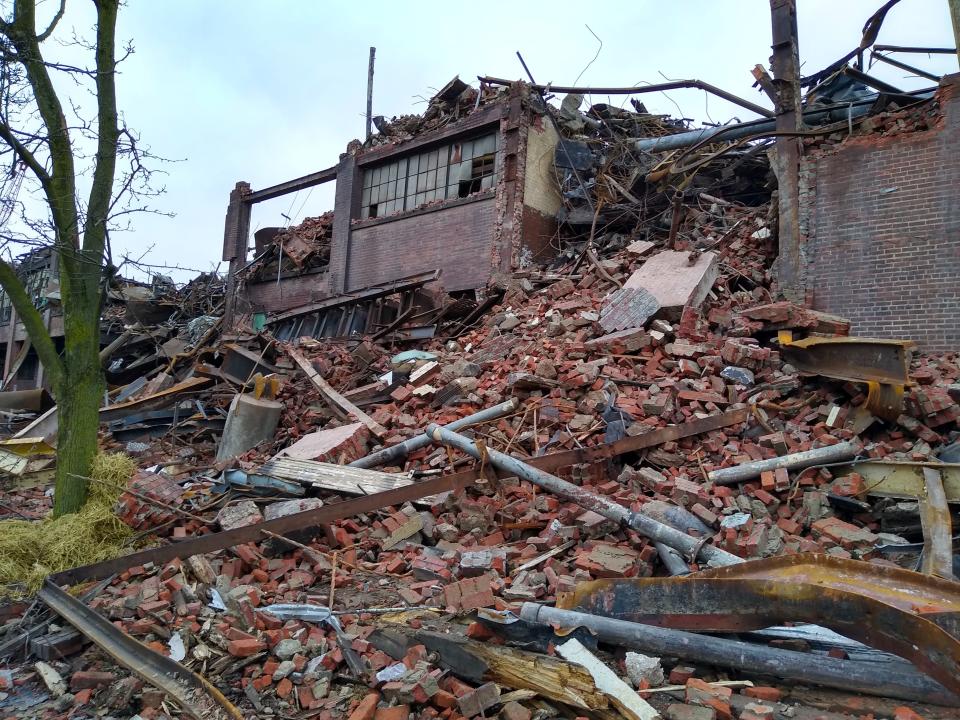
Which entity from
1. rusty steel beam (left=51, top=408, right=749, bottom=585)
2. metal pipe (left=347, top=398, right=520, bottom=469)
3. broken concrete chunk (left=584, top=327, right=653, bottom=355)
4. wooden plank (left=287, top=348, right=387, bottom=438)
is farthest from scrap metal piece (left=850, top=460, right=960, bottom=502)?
wooden plank (left=287, top=348, right=387, bottom=438)

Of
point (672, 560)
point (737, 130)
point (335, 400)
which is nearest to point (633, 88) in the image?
point (737, 130)

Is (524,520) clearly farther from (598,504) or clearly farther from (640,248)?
(640,248)

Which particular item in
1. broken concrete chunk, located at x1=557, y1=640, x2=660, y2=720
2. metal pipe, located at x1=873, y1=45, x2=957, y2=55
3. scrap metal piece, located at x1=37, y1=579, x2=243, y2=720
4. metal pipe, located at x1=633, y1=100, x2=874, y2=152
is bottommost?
scrap metal piece, located at x1=37, y1=579, x2=243, y2=720

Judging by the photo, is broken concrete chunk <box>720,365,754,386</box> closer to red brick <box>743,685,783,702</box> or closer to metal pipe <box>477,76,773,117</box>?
red brick <box>743,685,783,702</box>

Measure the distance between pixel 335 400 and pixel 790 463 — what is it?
609 cm

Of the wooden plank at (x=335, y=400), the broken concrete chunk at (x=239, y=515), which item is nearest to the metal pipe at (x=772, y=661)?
the broken concrete chunk at (x=239, y=515)

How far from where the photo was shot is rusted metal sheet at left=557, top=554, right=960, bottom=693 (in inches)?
101

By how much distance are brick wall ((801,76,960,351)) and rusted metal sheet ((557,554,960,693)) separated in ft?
23.0

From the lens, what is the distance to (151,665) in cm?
378

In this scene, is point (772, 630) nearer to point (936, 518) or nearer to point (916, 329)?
point (936, 518)

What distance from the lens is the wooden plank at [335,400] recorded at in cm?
818

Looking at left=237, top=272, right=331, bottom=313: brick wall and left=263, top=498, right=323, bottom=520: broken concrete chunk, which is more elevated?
left=237, top=272, right=331, bottom=313: brick wall

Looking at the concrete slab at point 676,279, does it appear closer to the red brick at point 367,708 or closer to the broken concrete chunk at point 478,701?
the broken concrete chunk at point 478,701

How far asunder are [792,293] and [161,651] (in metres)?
9.19
